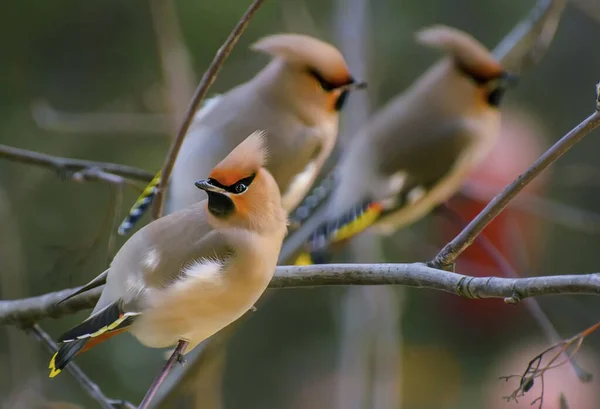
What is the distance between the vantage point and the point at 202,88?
89 centimetres

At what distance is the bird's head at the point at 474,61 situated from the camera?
1779 millimetres

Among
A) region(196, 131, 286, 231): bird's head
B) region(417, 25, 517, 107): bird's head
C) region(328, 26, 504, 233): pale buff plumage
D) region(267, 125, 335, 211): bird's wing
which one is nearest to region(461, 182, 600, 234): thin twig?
region(328, 26, 504, 233): pale buff plumage

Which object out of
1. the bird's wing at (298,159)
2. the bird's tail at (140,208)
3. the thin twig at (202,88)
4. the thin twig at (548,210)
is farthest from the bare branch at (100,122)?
the thin twig at (202,88)

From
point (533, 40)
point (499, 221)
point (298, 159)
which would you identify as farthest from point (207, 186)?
point (499, 221)

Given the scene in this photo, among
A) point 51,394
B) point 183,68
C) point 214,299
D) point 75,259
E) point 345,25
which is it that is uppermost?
point 345,25

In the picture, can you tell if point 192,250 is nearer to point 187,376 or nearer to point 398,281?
point 398,281

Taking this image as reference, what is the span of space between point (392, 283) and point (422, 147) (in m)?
1.27

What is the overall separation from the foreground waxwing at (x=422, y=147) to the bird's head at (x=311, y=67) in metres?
0.48

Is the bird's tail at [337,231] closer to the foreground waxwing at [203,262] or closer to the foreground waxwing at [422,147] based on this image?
the foreground waxwing at [422,147]

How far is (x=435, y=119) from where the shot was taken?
2.16m

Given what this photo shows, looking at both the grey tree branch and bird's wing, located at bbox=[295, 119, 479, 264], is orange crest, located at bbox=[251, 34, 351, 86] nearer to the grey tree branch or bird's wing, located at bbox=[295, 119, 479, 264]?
the grey tree branch

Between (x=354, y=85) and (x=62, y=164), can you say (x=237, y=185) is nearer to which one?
(x=62, y=164)

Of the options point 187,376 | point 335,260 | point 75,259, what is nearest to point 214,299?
point 75,259

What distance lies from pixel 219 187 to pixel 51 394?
5.18 feet
